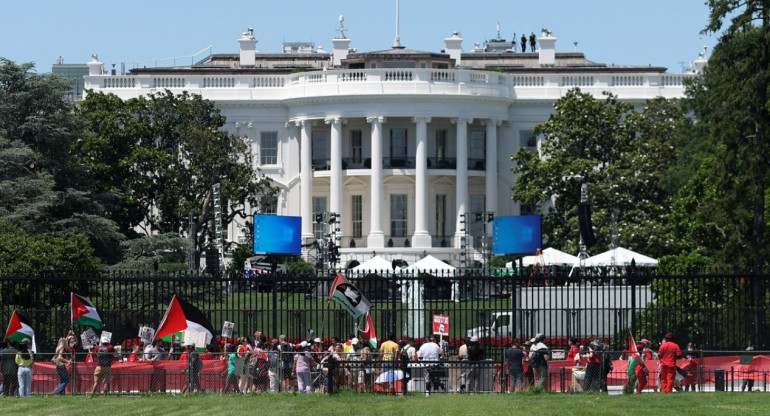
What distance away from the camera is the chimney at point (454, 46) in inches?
4119

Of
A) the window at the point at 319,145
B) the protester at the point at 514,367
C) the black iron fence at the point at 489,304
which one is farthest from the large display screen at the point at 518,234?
the window at the point at 319,145

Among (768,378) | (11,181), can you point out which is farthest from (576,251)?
(768,378)

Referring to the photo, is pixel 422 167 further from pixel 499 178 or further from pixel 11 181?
pixel 11 181

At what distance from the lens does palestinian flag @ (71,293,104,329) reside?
130ft

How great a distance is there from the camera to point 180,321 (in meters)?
37.3

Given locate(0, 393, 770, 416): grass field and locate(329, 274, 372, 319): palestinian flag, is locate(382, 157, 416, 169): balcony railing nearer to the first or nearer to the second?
locate(329, 274, 372, 319): palestinian flag

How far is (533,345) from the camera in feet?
125

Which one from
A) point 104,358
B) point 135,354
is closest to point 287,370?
point 135,354

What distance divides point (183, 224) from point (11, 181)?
844 inches

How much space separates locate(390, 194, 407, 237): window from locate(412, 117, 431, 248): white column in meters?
1.44

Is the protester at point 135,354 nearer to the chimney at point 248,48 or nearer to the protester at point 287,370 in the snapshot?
the protester at point 287,370

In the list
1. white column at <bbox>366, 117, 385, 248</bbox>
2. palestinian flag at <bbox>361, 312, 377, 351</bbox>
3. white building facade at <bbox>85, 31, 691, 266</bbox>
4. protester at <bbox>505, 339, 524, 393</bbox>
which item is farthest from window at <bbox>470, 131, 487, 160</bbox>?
protester at <bbox>505, 339, 524, 393</bbox>

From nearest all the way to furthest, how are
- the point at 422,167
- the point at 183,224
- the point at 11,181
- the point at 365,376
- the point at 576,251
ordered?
the point at 365,376 → the point at 11,181 → the point at 576,251 → the point at 183,224 → the point at 422,167

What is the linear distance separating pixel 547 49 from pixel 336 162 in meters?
17.6
